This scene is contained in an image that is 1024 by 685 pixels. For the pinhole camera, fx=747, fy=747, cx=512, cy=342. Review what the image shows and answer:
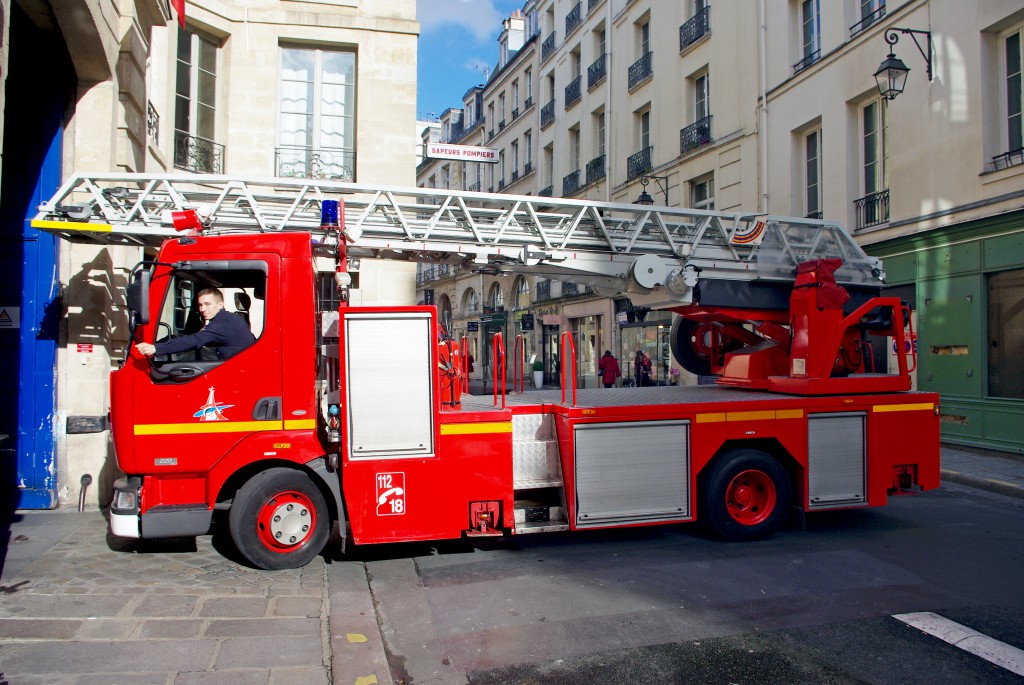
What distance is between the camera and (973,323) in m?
12.2

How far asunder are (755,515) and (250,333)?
476 centimetres

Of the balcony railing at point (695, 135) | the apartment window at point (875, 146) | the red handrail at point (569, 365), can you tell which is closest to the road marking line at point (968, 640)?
the red handrail at point (569, 365)

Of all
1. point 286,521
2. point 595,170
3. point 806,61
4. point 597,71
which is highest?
point 597,71

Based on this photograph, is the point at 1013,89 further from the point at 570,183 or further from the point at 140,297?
the point at 570,183

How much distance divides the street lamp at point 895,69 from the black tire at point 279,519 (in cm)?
1146

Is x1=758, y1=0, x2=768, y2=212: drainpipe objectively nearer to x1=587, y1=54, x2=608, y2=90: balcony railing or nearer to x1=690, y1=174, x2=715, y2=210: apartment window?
x1=690, y1=174, x2=715, y2=210: apartment window

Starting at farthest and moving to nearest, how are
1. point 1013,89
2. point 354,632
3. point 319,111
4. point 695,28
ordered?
point 695,28 → point 319,111 → point 1013,89 → point 354,632

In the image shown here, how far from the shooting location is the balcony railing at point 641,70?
78.2 ft

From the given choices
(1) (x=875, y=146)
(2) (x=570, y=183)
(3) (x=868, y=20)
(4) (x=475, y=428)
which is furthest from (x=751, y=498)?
(2) (x=570, y=183)

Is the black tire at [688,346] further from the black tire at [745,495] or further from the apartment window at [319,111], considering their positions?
the apartment window at [319,111]

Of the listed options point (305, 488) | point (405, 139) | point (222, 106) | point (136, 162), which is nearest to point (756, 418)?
point (305, 488)

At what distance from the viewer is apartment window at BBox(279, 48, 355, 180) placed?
12891 mm

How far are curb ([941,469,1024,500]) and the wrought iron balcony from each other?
11955mm

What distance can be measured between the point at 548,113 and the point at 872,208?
19868 millimetres
